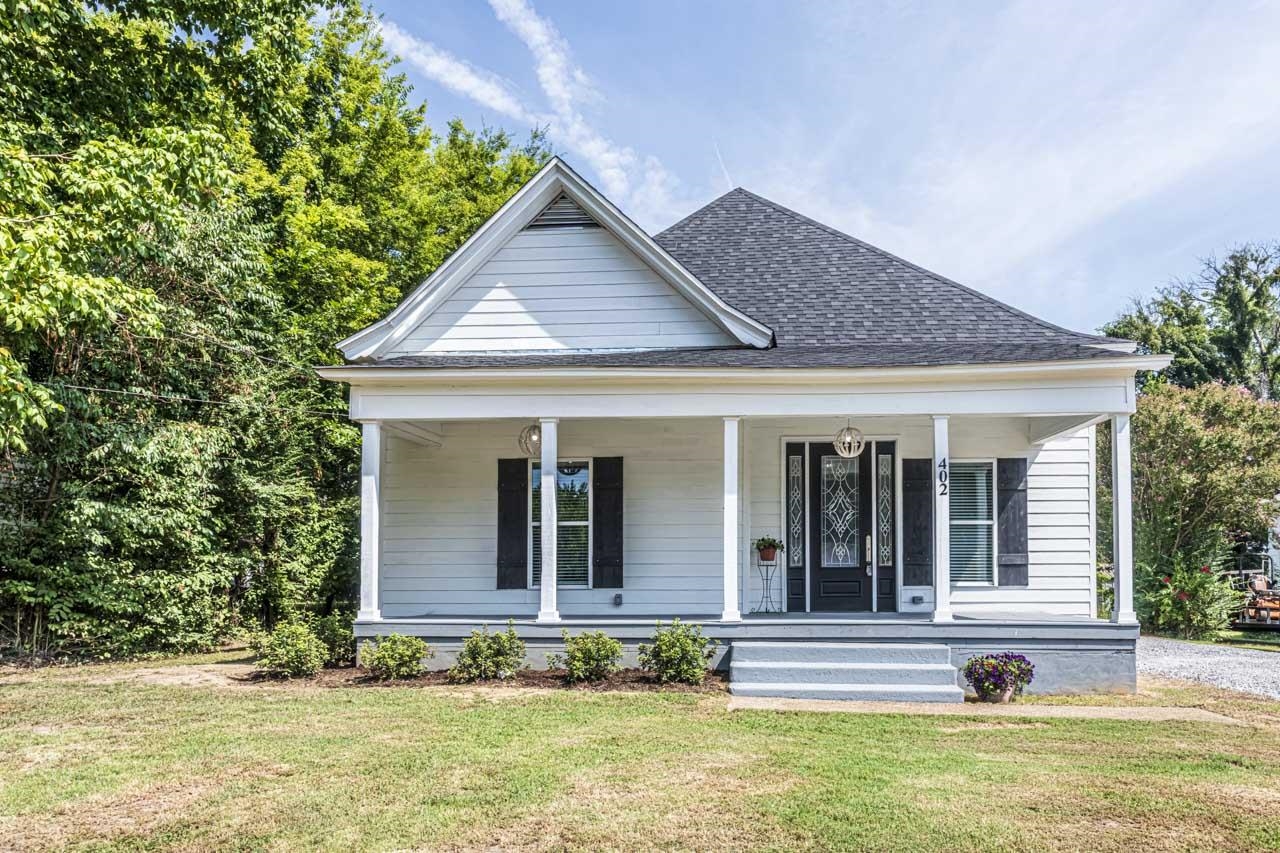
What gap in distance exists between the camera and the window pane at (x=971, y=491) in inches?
424

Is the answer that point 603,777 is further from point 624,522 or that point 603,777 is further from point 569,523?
point 569,523

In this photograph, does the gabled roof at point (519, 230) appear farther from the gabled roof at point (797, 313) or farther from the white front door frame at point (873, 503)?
the white front door frame at point (873, 503)

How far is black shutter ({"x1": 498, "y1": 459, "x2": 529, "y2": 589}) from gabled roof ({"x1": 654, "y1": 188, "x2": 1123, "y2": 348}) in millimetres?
3696

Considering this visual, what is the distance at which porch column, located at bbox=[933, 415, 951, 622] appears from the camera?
9000 mm

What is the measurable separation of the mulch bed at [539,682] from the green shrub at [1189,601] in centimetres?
1108

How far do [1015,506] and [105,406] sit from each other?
37.8 feet

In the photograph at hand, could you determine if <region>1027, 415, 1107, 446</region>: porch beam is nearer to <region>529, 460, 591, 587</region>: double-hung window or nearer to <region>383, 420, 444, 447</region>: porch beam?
<region>529, 460, 591, 587</region>: double-hung window

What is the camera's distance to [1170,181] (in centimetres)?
2412

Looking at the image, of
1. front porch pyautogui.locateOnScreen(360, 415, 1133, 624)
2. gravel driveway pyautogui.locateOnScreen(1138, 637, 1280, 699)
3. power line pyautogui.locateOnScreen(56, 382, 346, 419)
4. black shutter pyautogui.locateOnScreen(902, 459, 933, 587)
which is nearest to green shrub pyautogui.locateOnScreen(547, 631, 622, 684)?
front porch pyautogui.locateOnScreen(360, 415, 1133, 624)

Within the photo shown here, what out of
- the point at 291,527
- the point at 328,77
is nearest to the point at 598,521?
the point at 291,527

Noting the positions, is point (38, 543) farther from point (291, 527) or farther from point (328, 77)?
point (328, 77)

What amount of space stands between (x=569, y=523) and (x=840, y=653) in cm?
382

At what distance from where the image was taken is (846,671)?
28.2ft

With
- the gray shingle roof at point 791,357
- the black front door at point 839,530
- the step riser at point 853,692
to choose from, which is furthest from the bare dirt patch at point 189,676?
the black front door at point 839,530
